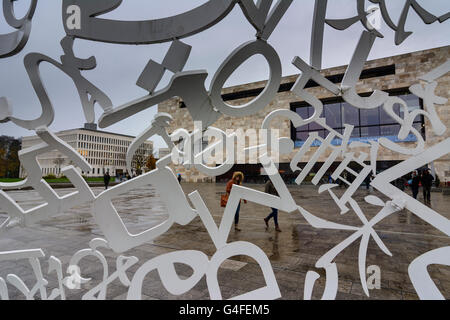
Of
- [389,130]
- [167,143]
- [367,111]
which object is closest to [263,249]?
[167,143]

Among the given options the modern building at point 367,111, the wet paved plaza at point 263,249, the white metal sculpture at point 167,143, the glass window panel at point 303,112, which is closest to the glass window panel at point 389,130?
the modern building at point 367,111

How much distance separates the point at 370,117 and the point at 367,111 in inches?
61.1

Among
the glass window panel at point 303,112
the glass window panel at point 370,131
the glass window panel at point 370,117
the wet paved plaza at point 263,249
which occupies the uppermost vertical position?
the glass window panel at point 303,112

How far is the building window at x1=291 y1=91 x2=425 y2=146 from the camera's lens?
93.5 ft

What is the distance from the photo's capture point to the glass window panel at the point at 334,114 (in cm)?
3159

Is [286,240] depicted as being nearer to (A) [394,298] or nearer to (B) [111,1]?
(A) [394,298]

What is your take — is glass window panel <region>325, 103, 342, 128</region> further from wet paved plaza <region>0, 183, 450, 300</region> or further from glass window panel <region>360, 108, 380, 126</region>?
wet paved plaza <region>0, 183, 450, 300</region>

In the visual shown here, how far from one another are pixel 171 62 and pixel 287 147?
1.69 metres

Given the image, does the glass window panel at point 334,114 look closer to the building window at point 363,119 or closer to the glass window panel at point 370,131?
the building window at point 363,119

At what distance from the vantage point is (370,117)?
1186 inches

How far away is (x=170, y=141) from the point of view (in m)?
3.00

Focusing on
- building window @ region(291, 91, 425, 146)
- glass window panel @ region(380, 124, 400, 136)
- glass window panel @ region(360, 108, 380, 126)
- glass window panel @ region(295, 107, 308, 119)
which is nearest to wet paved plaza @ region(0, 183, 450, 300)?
building window @ region(291, 91, 425, 146)

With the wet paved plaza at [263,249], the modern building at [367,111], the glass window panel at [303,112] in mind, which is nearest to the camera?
the wet paved plaza at [263,249]
